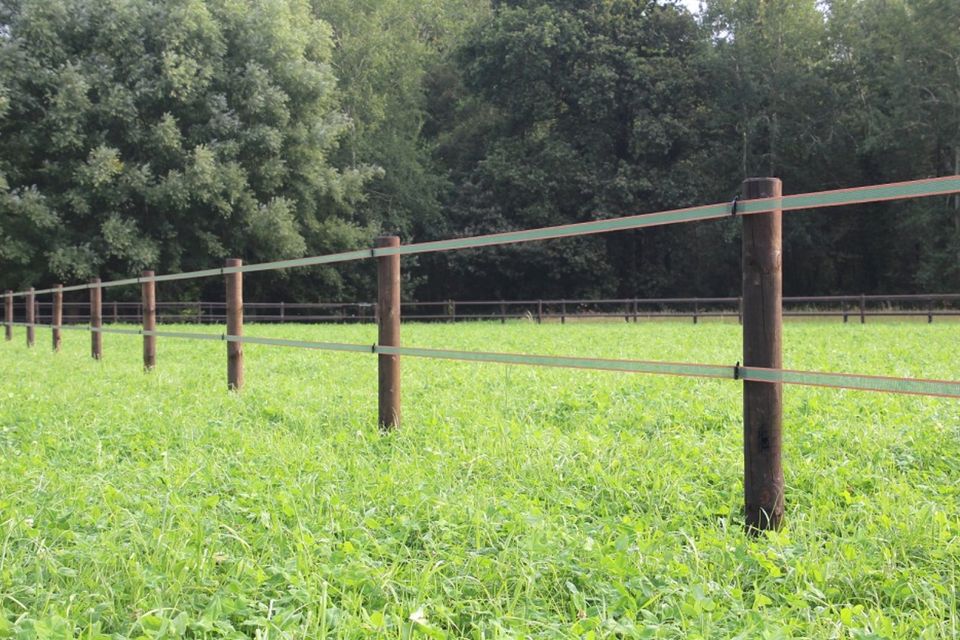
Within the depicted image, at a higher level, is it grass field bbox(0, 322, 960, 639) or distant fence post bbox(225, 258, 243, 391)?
distant fence post bbox(225, 258, 243, 391)

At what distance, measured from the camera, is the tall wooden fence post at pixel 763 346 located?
10.4 feet

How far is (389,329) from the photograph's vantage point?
5.24 metres

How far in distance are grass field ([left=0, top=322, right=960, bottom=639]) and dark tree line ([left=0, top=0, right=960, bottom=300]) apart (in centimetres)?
2327

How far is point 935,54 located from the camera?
99.6 ft

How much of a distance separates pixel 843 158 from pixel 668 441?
32.4 m

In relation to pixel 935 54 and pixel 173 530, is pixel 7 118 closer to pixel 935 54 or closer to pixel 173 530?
pixel 173 530

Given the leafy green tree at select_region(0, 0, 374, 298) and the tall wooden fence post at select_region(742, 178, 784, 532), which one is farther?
the leafy green tree at select_region(0, 0, 374, 298)

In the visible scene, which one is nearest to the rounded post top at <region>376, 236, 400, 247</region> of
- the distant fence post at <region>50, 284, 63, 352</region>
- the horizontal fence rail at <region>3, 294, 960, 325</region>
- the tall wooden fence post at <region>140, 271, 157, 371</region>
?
the tall wooden fence post at <region>140, 271, 157, 371</region>

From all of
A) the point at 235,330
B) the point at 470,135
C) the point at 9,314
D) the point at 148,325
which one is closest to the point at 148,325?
the point at 148,325

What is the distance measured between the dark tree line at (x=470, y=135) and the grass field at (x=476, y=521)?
2327 centimetres

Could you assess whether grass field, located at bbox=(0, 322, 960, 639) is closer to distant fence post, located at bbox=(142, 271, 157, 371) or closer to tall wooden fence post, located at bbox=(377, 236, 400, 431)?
tall wooden fence post, located at bbox=(377, 236, 400, 431)

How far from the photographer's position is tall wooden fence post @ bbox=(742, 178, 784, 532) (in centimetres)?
317

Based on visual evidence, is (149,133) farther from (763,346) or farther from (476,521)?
(763,346)

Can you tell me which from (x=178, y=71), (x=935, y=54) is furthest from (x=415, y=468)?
(x=935, y=54)
